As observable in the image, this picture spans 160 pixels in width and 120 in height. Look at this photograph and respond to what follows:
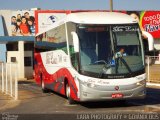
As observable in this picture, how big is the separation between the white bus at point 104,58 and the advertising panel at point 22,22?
1232 inches

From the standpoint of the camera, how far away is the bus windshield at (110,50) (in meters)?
16.2

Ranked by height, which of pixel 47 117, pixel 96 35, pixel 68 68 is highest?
pixel 96 35

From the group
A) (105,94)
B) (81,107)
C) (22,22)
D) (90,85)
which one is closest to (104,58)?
(90,85)

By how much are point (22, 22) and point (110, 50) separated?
33.2 meters

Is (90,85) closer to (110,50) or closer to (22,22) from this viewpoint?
(110,50)

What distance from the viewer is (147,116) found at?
13711 mm

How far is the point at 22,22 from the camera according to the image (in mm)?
48688

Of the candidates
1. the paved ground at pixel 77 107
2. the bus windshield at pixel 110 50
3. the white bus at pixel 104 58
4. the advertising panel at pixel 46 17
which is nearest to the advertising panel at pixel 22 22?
the advertising panel at pixel 46 17

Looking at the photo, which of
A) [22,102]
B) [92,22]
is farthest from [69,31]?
[22,102]

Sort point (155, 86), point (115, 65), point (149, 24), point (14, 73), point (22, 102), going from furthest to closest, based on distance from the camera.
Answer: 1. point (149, 24)
2. point (155, 86)
3. point (14, 73)
4. point (22, 102)
5. point (115, 65)

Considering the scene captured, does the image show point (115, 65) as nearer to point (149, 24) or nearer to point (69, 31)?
point (69, 31)

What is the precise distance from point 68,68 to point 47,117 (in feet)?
13.0

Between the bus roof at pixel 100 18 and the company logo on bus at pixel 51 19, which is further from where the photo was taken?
the company logo on bus at pixel 51 19

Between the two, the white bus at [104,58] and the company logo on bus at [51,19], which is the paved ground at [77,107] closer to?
the white bus at [104,58]
